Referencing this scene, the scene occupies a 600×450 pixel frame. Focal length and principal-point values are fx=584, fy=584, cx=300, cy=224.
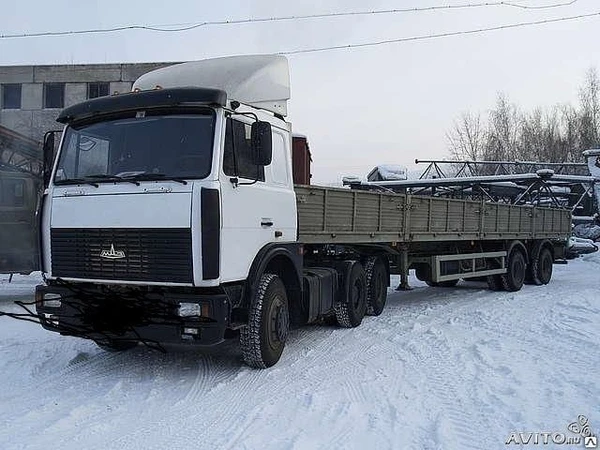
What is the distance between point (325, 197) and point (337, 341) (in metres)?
1.88

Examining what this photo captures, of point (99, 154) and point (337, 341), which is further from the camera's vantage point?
point (337, 341)

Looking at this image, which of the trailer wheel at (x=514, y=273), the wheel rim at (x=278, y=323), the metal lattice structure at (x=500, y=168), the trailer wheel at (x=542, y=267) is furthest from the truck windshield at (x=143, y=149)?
the metal lattice structure at (x=500, y=168)

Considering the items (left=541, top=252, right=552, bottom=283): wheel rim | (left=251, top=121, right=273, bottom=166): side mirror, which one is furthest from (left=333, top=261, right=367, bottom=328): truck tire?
(left=541, top=252, right=552, bottom=283): wheel rim

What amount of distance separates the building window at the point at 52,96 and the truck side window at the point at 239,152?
98.7ft

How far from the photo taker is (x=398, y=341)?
7430 mm

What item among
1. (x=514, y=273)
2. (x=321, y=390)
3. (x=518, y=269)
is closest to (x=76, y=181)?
(x=321, y=390)

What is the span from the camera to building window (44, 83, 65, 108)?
32.6 m

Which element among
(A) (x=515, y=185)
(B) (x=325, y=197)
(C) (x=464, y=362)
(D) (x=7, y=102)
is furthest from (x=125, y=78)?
(C) (x=464, y=362)

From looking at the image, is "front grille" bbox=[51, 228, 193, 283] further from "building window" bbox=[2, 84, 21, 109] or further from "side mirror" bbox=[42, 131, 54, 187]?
"building window" bbox=[2, 84, 21, 109]

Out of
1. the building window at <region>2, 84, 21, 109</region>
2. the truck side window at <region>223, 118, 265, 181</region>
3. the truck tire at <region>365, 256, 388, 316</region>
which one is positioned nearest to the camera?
the truck side window at <region>223, 118, 265, 181</region>

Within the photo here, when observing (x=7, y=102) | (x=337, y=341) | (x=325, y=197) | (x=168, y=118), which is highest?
(x=7, y=102)

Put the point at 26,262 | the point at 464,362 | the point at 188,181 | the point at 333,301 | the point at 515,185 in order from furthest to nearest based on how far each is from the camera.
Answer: the point at 515,185 < the point at 26,262 < the point at 333,301 < the point at 464,362 < the point at 188,181

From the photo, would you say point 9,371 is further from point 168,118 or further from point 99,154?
point 168,118

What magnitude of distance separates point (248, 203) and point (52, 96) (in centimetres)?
3074
